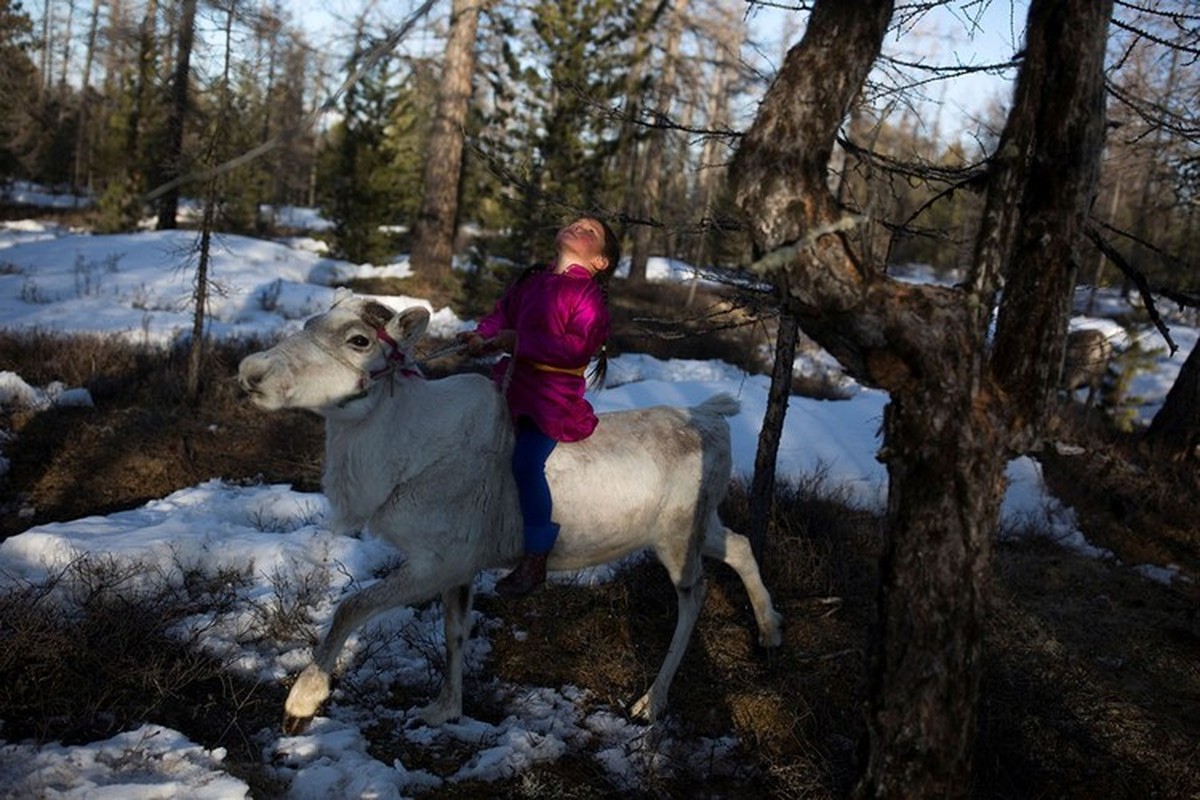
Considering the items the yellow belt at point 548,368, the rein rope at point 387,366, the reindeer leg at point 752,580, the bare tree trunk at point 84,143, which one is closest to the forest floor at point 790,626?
the reindeer leg at point 752,580

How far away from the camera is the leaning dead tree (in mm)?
2412

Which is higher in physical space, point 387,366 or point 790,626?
point 387,366

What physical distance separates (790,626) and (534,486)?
6.99 ft

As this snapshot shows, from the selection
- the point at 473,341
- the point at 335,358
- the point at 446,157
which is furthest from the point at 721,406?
the point at 446,157

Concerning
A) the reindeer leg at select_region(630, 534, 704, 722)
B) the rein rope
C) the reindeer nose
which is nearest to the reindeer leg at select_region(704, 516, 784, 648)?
the reindeer leg at select_region(630, 534, 704, 722)

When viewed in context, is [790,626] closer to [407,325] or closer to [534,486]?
[534,486]

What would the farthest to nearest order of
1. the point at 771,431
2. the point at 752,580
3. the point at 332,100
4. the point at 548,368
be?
the point at 771,431 → the point at 752,580 → the point at 548,368 → the point at 332,100

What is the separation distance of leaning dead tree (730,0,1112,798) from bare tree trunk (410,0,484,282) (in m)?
16.2

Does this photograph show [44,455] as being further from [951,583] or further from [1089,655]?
[1089,655]

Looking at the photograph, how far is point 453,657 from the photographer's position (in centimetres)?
384

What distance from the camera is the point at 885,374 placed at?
8.05 ft

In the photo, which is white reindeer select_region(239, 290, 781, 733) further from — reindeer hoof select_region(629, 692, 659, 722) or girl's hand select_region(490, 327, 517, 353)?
girl's hand select_region(490, 327, 517, 353)

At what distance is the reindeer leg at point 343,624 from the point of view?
10.8 ft

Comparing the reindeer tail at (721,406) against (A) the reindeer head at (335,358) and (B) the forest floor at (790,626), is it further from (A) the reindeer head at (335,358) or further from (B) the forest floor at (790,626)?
(A) the reindeer head at (335,358)
